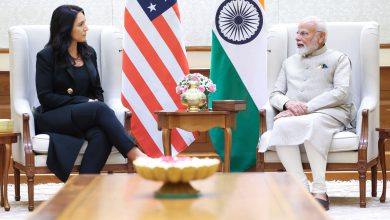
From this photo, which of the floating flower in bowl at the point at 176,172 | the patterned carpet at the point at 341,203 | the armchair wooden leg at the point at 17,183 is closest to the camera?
the floating flower in bowl at the point at 176,172

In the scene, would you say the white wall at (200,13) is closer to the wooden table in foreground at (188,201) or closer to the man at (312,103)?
the man at (312,103)

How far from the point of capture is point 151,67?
6367 mm

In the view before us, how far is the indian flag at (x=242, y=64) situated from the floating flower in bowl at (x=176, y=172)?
11.1 ft

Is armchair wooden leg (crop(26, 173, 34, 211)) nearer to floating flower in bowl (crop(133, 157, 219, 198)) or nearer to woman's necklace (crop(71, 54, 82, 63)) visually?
woman's necklace (crop(71, 54, 82, 63))

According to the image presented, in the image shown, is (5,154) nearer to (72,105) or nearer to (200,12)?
(72,105)

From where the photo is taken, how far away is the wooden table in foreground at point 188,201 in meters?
2.46

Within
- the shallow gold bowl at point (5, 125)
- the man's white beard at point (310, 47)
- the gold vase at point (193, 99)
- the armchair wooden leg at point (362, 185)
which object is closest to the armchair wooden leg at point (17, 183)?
the shallow gold bowl at point (5, 125)

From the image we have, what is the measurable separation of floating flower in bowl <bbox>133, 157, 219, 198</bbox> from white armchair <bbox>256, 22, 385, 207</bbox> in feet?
8.31

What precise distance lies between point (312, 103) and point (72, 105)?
168cm

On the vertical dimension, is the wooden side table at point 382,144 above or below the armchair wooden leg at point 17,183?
above

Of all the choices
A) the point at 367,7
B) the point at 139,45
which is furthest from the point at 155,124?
the point at 367,7

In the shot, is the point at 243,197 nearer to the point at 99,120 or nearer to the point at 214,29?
the point at 99,120

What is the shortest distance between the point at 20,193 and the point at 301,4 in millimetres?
3064

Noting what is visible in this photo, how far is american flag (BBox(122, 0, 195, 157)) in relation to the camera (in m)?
6.30
